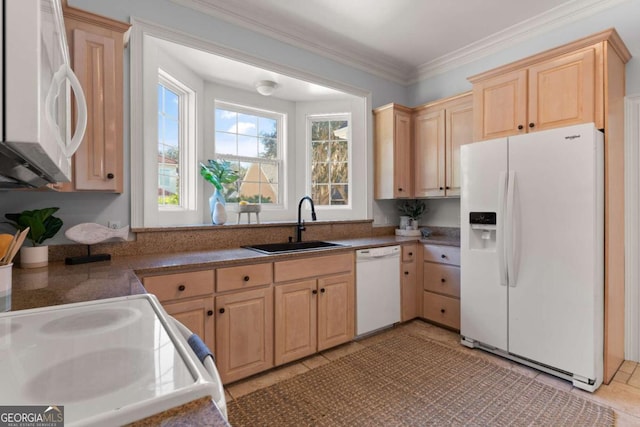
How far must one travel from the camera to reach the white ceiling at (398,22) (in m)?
2.56

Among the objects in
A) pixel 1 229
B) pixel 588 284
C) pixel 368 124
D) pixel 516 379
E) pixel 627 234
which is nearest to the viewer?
pixel 1 229

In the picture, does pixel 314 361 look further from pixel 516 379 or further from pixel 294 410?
pixel 516 379

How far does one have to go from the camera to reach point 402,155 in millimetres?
3562

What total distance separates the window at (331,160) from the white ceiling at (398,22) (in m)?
0.73

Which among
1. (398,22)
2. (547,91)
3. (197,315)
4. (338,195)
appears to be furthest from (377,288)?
(398,22)

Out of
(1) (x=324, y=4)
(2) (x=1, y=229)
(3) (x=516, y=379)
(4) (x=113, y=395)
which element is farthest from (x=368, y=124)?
(4) (x=113, y=395)

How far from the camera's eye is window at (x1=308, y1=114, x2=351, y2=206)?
3740 millimetres

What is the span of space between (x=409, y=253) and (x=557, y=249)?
4.28ft

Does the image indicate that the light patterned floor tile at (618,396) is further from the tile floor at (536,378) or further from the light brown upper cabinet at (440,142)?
the light brown upper cabinet at (440,142)

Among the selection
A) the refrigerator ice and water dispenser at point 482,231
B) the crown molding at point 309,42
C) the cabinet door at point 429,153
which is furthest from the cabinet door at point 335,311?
the crown molding at point 309,42

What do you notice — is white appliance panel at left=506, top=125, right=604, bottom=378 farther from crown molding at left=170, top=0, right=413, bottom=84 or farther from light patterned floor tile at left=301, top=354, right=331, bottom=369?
crown molding at left=170, top=0, right=413, bottom=84

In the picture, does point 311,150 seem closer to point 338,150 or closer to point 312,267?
point 338,150

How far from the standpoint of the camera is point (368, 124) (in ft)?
11.9

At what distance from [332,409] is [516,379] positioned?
1.35 m
